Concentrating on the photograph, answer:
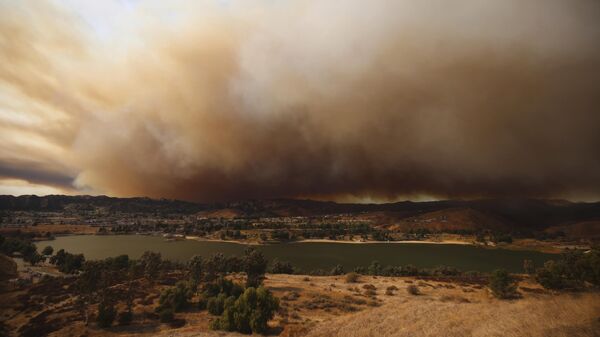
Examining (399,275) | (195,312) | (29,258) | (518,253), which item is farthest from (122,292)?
(518,253)

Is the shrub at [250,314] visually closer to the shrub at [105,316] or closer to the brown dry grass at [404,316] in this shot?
the brown dry grass at [404,316]

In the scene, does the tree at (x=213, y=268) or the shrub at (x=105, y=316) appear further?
the tree at (x=213, y=268)

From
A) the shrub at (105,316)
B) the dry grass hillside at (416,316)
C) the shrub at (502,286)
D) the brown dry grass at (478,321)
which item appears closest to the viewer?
the brown dry grass at (478,321)

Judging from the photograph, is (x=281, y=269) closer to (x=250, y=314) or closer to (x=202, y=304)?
(x=202, y=304)

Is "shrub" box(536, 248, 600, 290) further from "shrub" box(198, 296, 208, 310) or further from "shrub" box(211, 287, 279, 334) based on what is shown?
"shrub" box(198, 296, 208, 310)

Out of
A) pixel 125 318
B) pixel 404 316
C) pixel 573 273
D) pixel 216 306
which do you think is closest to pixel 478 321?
pixel 404 316

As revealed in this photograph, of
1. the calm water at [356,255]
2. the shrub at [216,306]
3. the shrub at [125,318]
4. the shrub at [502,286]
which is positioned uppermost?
the shrub at [502,286]

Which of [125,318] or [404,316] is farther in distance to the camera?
[125,318]

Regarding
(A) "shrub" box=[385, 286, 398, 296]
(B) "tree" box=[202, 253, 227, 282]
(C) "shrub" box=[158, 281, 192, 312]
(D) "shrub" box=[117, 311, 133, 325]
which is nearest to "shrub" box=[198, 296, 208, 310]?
(C) "shrub" box=[158, 281, 192, 312]

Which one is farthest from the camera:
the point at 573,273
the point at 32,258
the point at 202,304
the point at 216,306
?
the point at 32,258

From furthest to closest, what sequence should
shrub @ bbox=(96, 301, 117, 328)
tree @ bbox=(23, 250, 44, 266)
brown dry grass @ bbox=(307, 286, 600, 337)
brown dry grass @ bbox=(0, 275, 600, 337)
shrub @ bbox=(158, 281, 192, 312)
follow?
tree @ bbox=(23, 250, 44, 266), shrub @ bbox=(158, 281, 192, 312), shrub @ bbox=(96, 301, 117, 328), brown dry grass @ bbox=(0, 275, 600, 337), brown dry grass @ bbox=(307, 286, 600, 337)

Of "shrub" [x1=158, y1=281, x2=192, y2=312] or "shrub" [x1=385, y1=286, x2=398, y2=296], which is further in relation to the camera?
"shrub" [x1=385, y1=286, x2=398, y2=296]

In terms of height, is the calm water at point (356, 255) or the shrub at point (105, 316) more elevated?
the shrub at point (105, 316)

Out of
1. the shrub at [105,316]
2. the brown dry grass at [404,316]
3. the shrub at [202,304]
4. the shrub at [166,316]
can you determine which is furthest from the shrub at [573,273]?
the shrub at [105,316]
